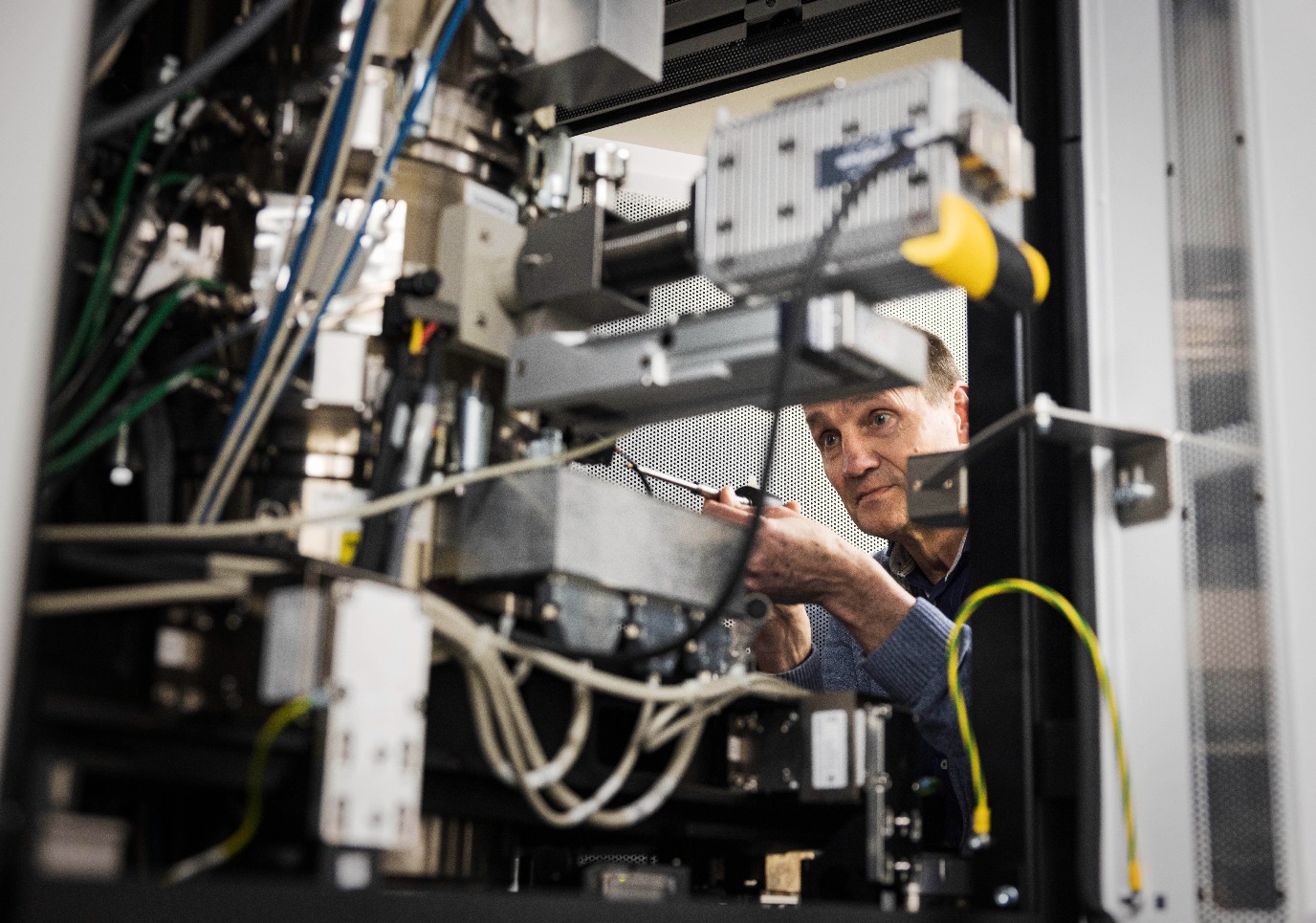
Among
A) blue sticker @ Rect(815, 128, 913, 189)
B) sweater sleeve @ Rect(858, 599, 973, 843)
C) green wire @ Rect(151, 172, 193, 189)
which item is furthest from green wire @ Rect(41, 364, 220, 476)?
sweater sleeve @ Rect(858, 599, 973, 843)

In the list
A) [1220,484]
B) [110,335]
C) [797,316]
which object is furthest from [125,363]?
[1220,484]

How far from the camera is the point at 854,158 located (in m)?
1.03

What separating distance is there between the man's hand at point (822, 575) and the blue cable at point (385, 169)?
629mm

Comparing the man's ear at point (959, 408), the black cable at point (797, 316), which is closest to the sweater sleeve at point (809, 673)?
the man's ear at point (959, 408)

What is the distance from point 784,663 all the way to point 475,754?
3.73ft

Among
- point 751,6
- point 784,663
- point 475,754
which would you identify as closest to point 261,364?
point 475,754

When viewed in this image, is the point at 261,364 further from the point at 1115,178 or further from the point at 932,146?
the point at 1115,178

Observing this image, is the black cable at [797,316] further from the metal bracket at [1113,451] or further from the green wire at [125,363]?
the green wire at [125,363]

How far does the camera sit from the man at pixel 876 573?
1634mm

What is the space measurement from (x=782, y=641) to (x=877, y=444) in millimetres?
588

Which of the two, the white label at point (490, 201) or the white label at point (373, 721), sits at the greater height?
the white label at point (490, 201)

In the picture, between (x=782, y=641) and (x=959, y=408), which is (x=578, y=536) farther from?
(x=959, y=408)

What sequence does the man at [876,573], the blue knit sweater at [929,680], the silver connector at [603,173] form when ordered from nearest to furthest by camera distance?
1. the silver connector at [603,173]
2. the blue knit sweater at [929,680]
3. the man at [876,573]

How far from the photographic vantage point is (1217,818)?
3.79ft
